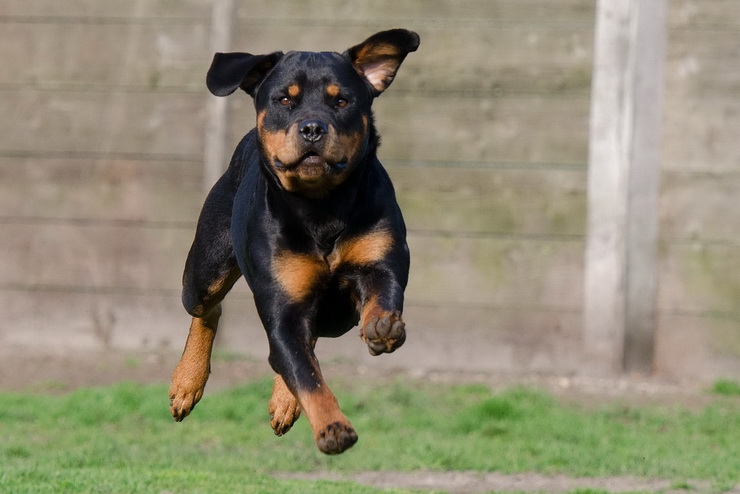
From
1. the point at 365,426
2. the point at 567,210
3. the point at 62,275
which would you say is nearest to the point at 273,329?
the point at 365,426

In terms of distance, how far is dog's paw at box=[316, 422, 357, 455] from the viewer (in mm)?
3850

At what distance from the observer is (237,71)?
14.4ft

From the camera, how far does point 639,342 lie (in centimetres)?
879

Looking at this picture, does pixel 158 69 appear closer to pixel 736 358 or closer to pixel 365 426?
pixel 365 426

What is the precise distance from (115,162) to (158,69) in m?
0.74

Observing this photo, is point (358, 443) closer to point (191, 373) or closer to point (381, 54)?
point (191, 373)

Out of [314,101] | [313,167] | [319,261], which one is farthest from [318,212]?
[314,101]

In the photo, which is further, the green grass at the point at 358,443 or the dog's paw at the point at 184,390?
the green grass at the point at 358,443

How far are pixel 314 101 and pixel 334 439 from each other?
3.70 feet

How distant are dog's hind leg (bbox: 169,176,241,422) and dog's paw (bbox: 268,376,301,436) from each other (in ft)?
1.38

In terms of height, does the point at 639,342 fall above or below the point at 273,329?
below

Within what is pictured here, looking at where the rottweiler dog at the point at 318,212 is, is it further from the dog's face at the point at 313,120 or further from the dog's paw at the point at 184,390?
the dog's paw at the point at 184,390

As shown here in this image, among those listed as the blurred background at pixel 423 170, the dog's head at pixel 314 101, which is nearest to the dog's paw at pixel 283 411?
the dog's head at pixel 314 101

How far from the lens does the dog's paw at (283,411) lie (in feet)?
16.4
